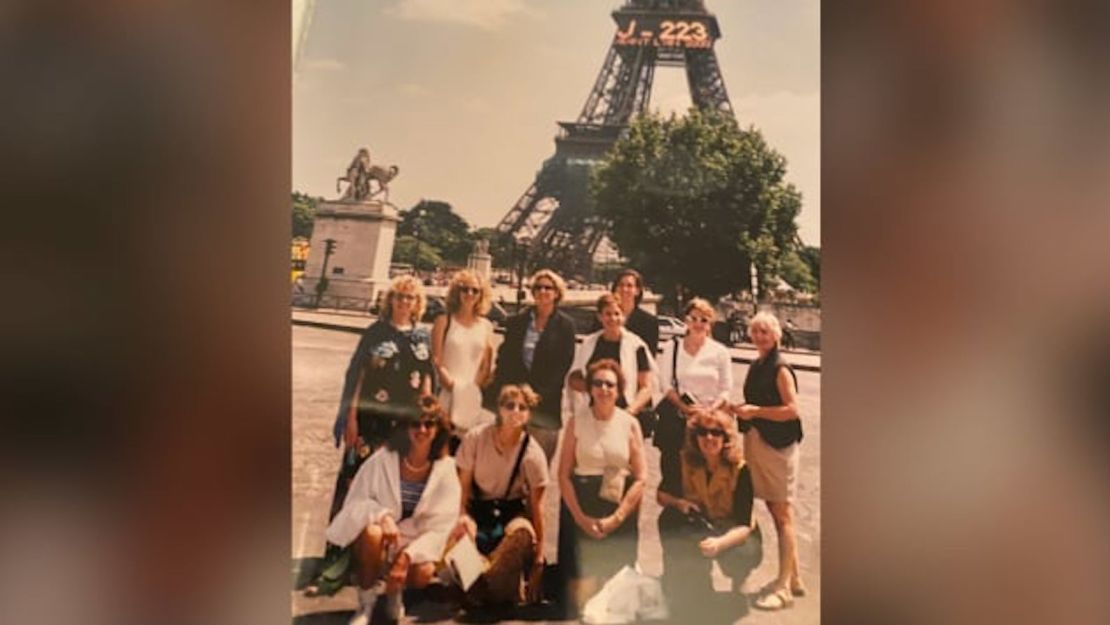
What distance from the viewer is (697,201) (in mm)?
1225

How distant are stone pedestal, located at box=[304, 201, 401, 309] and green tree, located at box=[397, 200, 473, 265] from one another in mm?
22

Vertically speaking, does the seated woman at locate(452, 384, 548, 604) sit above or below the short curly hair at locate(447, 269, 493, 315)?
below

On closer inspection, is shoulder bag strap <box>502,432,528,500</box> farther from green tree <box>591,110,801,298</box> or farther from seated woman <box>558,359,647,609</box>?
green tree <box>591,110,801,298</box>

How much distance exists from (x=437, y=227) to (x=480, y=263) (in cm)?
9

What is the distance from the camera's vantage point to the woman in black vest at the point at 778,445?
1.23m

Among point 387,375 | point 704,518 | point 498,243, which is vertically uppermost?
point 498,243

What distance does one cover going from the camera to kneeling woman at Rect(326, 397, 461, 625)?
1188 millimetres

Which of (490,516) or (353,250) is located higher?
(353,250)

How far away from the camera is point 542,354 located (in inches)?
47.8

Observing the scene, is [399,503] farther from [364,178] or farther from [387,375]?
[364,178]

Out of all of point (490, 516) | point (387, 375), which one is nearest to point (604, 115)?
point (387, 375)

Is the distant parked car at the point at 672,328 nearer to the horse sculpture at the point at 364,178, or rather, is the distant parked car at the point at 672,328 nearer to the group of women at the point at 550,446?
the group of women at the point at 550,446

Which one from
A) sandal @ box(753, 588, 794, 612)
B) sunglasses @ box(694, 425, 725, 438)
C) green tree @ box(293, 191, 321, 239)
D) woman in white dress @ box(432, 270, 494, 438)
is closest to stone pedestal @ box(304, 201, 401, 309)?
green tree @ box(293, 191, 321, 239)
